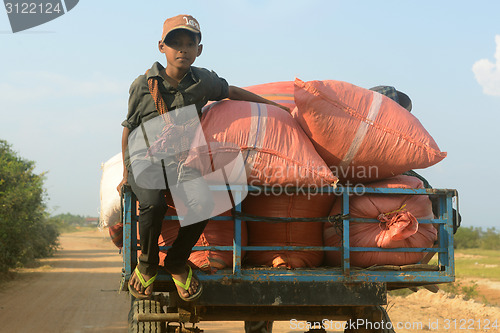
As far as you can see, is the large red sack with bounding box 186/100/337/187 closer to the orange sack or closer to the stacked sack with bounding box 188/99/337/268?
the stacked sack with bounding box 188/99/337/268

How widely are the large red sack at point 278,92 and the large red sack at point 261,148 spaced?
22.3 inches

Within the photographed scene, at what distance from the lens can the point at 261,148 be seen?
3.31 metres

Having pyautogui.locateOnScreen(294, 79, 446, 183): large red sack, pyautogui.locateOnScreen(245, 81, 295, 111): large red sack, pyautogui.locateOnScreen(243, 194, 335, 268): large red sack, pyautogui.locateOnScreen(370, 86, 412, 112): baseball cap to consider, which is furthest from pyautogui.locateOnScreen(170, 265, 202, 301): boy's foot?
pyautogui.locateOnScreen(370, 86, 412, 112): baseball cap

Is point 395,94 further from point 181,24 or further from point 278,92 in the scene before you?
point 181,24

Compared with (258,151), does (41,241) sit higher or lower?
lower

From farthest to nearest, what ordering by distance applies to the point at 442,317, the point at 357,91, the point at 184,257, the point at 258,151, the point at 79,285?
the point at 79,285
the point at 442,317
the point at 357,91
the point at 258,151
the point at 184,257

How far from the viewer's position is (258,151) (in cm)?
330

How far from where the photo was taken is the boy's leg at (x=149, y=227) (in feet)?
A: 9.66

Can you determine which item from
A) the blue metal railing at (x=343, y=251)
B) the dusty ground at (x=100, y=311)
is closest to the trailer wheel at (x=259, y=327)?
the dusty ground at (x=100, y=311)

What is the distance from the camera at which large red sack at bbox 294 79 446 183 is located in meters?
3.42

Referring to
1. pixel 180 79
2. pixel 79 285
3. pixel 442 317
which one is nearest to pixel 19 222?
pixel 79 285

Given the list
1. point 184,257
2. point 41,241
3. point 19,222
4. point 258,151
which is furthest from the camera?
point 41,241

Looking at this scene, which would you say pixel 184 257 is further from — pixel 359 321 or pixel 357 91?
pixel 357 91

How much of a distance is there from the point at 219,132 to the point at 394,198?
114 centimetres
